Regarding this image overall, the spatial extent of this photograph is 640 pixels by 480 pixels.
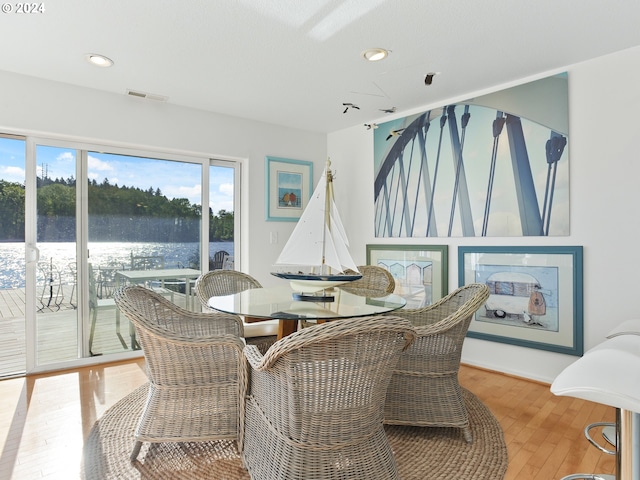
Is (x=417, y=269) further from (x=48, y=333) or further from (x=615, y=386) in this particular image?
(x=48, y=333)

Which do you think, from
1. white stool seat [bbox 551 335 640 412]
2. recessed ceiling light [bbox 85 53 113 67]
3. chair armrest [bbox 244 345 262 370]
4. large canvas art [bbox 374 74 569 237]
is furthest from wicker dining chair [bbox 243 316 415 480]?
recessed ceiling light [bbox 85 53 113 67]

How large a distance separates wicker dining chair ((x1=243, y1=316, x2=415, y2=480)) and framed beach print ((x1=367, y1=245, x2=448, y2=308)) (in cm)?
226

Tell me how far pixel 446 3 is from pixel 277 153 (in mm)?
2595

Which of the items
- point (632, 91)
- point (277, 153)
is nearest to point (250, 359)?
point (632, 91)

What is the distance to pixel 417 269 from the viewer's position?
3.79 m

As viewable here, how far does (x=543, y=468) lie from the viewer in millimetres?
1848

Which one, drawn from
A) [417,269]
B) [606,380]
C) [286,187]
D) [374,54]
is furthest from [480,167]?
[606,380]

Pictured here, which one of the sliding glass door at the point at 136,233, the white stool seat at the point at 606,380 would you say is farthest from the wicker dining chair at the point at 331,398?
the sliding glass door at the point at 136,233

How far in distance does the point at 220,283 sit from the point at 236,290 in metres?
0.14

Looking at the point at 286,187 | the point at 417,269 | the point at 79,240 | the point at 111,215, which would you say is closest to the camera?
the point at 79,240

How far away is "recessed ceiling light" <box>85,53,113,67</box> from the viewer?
8.80ft

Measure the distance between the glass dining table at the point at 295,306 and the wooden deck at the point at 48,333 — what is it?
1756 millimetres

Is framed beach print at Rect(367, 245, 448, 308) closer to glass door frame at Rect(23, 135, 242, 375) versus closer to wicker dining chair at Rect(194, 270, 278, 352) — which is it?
wicker dining chair at Rect(194, 270, 278, 352)

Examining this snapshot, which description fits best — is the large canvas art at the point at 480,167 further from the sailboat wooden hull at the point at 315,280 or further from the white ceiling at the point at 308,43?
the sailboat wooden hull at the point at 315,280
